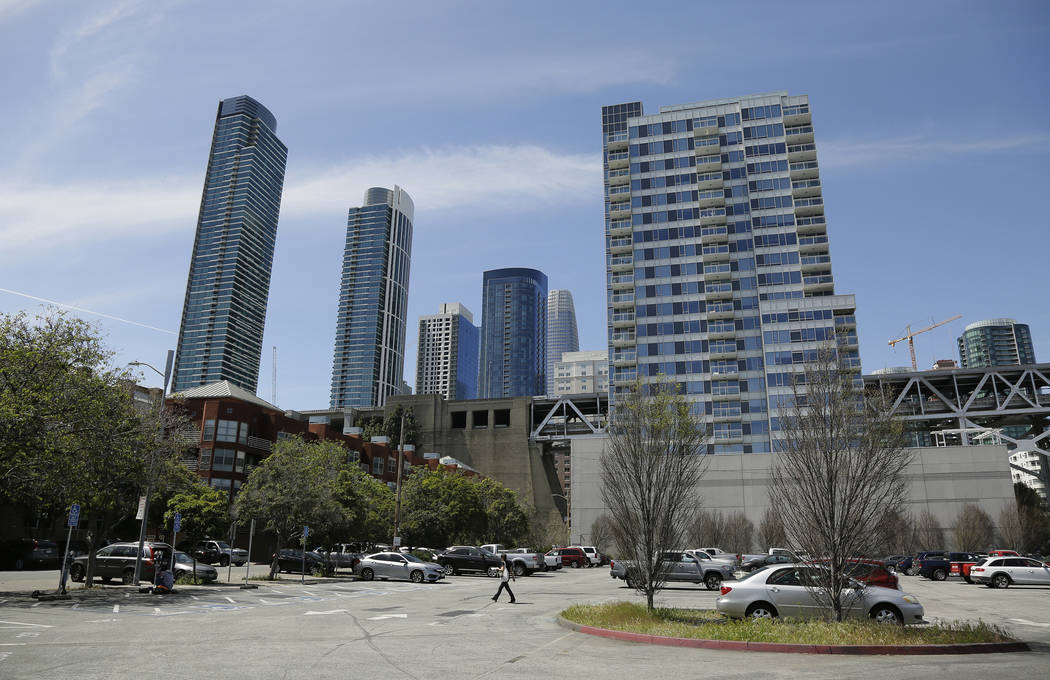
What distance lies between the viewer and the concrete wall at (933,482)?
81.4 m

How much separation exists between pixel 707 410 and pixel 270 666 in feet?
299

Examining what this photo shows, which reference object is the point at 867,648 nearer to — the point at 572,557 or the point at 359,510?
the point at 359,510

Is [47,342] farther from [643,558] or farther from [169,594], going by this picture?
[643,558]

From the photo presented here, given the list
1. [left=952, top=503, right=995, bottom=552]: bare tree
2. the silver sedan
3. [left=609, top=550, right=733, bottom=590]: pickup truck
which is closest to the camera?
the silver sedan

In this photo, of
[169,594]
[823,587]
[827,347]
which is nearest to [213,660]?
[823,587]

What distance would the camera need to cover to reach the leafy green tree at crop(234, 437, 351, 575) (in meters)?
36.0

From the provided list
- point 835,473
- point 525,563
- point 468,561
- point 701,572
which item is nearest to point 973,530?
point 701,572

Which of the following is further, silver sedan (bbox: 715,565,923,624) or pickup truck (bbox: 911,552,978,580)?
pickup truck (bbox: 911,552,978,580)

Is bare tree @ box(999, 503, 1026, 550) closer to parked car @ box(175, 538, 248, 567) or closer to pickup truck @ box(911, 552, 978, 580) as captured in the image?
→ pickup truck @ box(911, 552, 978, 580)

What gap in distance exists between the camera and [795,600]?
658 inches

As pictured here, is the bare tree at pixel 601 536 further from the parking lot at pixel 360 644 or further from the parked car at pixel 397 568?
the parking lot at pixel 360 644

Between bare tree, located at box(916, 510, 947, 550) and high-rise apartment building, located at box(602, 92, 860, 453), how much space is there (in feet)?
71.7

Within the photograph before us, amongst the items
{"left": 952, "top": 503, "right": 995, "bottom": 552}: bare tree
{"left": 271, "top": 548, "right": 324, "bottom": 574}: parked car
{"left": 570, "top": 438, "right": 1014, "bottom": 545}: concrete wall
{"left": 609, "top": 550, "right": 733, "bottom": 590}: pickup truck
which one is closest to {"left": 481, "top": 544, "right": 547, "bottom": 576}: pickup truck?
{"left": 609, "top": 550, "right": 733, "bottom": 590}: pickup truck

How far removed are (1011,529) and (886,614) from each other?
7393 centimetres
